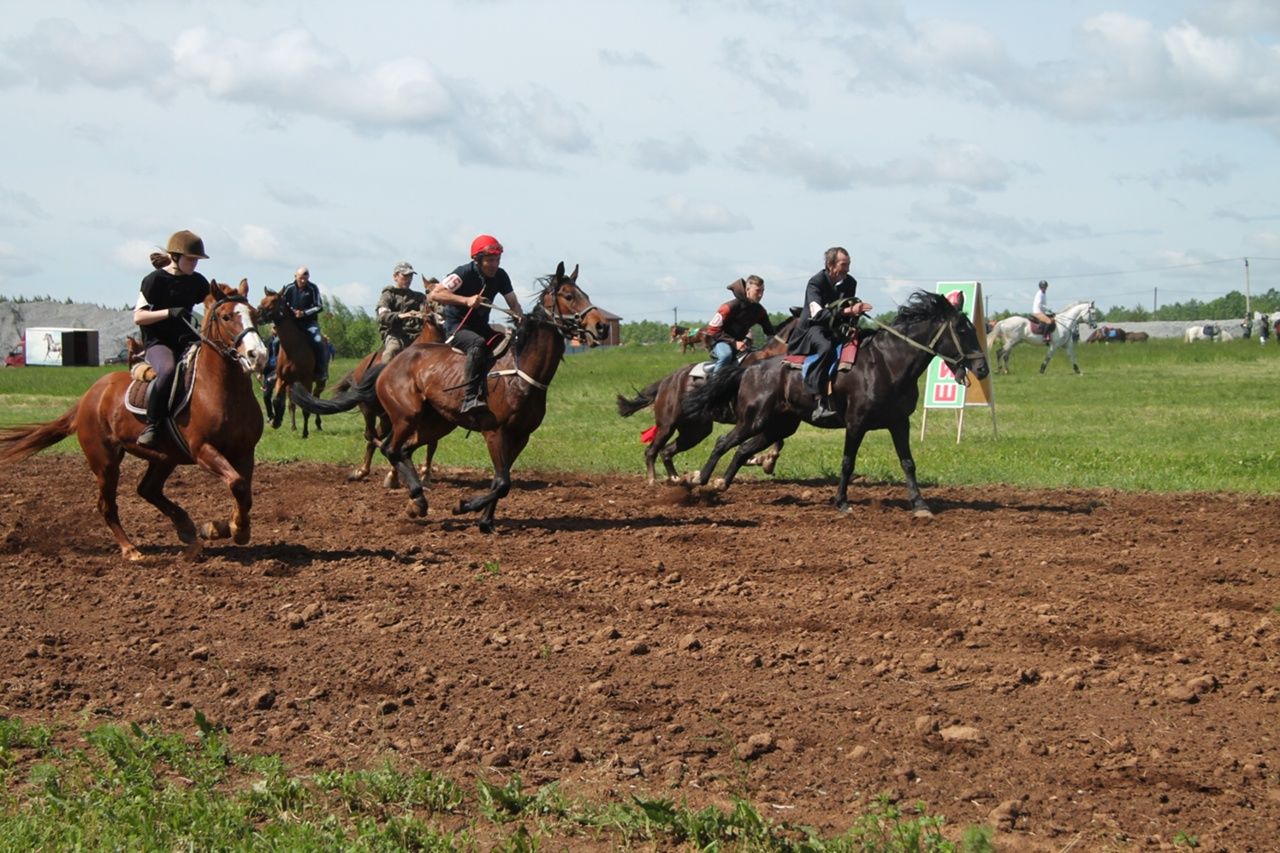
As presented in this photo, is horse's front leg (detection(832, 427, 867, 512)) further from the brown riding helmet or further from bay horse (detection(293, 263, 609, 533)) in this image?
the brown riding helmet

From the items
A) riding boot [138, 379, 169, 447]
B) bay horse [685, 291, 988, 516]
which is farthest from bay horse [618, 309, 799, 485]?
riding boot [138, 379, 169, 447]

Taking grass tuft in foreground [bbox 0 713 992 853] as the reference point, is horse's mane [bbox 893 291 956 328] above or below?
above

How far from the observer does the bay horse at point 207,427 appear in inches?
417

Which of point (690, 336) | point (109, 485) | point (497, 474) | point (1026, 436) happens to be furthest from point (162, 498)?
point (1026, 436)

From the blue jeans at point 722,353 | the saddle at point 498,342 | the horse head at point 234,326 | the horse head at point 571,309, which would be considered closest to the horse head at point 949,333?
the blue jeans at point 722,353

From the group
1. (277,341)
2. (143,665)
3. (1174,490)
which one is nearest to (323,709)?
(143,665)

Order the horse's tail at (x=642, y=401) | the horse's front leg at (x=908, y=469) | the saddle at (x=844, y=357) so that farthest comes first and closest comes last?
the horse's tail at (x=642, y=401) < the saddle at (x=844, y=357) < the horse's front leg at (x=908, y=469)

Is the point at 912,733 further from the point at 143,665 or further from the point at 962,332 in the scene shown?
the point at 962,332

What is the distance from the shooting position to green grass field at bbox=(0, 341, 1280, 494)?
1727cm

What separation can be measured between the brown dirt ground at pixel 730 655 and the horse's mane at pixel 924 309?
2154 mm

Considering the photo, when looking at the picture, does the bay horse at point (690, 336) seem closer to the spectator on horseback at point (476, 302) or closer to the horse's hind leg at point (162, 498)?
the spectator on horseback at point (476, 302)

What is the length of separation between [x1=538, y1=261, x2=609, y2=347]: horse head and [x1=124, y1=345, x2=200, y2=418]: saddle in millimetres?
3216

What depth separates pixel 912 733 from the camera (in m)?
6.53

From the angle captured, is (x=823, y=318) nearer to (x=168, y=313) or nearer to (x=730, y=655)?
(x=168, y=313)
